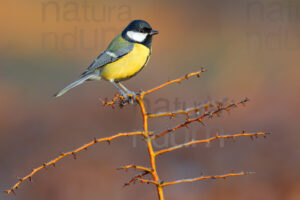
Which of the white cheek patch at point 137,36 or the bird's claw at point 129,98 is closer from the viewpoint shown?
the bird's claw at point 129,98

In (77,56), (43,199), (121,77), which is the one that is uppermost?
(121,77)

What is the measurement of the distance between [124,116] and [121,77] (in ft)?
13.8

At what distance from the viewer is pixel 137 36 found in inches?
120

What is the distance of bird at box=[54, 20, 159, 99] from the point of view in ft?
9.80

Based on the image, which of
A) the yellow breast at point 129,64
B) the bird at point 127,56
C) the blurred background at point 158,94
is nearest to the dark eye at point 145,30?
the bird at point 127,56

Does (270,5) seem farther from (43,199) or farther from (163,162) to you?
(43,199)

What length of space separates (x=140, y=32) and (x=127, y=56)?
0.55 ft

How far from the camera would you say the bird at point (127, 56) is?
9.80ft

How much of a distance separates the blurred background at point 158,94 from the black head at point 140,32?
0.28 metres

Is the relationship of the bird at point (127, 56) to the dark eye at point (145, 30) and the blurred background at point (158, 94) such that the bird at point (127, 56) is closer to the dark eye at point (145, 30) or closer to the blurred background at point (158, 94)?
the dark eye at point (145, 30)

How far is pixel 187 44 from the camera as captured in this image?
435 inches

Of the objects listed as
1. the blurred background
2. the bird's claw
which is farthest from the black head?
the bird's claw

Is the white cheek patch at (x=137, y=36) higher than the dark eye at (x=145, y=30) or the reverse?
the reverse

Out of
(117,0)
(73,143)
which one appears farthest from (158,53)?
(73,143)
